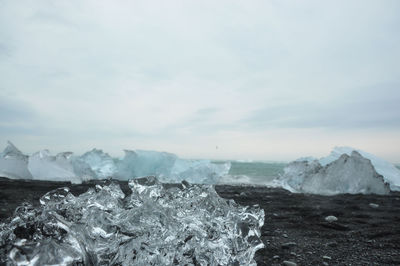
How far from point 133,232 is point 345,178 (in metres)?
6.54

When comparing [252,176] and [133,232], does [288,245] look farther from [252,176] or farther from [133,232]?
[252,176]

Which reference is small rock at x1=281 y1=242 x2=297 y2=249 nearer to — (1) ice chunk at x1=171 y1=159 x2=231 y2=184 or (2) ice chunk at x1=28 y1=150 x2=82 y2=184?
(2) ice chunk at x1=28 y1=150 x2=82 y2=184

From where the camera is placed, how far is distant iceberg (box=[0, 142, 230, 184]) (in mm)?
→ 6969

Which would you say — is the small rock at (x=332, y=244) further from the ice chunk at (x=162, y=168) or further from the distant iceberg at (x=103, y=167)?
the ice chunk at (x=162, y=168)

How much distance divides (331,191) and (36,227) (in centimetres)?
686

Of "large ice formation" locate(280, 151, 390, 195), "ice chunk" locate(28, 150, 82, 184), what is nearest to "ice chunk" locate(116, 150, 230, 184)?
"ice chunk" locate(28, 150, 82, 184)

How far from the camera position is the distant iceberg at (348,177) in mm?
6359

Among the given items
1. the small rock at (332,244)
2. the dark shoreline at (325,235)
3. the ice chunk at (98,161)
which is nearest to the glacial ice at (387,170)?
the dark shoreline at (325,235)

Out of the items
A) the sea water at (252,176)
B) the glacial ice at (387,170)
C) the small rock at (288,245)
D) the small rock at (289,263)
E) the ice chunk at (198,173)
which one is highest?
the glacial ice at (387,170)

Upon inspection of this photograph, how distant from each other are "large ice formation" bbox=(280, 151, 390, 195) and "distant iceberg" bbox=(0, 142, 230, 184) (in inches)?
127

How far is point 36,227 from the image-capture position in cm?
134

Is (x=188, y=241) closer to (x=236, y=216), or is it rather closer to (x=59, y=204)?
(x=236, y=216)

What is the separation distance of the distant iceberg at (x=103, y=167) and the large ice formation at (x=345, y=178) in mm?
3220

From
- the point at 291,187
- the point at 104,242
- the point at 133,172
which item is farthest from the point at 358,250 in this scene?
the point at 133,172
